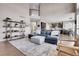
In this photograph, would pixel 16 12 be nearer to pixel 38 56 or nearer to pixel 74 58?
pixel 38 56

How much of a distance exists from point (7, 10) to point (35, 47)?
0.93 m

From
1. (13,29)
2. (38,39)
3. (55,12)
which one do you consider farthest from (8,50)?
(55,12)

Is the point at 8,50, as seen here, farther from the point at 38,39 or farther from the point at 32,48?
the point at 38,39

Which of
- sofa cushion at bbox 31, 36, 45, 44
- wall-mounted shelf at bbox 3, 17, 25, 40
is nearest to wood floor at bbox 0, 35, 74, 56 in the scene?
wall-mounted shelf at bbox 3, 17, 25, 40

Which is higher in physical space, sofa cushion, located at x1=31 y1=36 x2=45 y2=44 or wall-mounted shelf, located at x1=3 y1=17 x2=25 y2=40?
wall-mounted shelf, located at x1=3 y1=17 x2=25 y2=40

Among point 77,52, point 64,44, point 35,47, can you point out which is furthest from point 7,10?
point 77,52

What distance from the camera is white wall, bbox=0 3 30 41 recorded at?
2.15m

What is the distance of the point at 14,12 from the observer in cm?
216

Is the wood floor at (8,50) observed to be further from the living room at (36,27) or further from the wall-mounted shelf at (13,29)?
the wall-mounted shelf at (13,29)

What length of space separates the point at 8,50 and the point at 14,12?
2.54 ft

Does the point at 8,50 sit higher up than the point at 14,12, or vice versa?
the point at 14,12

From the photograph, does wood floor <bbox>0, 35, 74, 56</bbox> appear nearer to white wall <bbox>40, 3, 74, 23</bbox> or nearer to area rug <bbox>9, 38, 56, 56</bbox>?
area rug <bbox>9, 38, 56, 56</bbox>

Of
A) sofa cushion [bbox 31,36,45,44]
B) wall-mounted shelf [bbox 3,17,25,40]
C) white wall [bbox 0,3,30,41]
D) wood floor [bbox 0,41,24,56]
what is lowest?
wood floor [bbox 0,41,24,56]

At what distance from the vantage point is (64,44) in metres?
2.17
